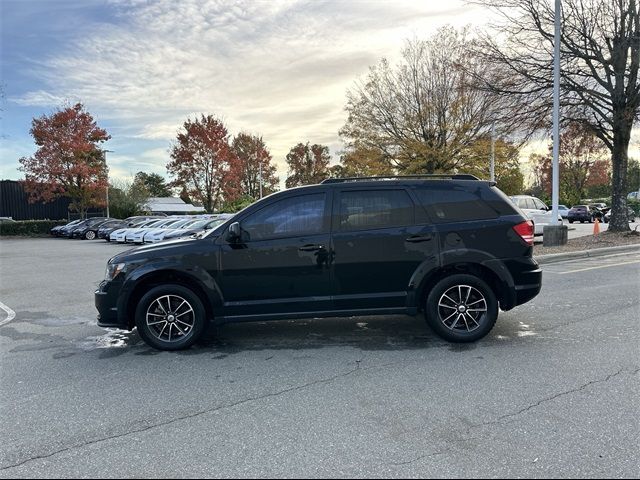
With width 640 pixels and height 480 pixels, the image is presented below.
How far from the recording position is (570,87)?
1539cm

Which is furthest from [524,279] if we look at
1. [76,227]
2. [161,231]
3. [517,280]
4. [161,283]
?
[76,227]

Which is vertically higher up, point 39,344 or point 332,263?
point 332,263

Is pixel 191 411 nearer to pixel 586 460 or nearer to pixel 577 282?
pixel 586 460

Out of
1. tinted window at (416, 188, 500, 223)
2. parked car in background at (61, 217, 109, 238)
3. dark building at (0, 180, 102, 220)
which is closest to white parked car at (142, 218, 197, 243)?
parked car in background at (61, 217, 109, 238)

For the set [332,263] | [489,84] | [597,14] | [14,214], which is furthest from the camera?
[14,214]

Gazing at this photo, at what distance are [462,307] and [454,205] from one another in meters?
1.22

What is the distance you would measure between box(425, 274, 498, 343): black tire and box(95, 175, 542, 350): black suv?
1 centimetres

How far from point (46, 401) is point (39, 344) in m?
2.18

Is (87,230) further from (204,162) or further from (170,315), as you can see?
(170,315)

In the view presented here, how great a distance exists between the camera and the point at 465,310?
534 cm

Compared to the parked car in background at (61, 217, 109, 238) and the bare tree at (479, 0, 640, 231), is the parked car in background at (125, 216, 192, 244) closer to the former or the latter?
the parked car in background at (61, 217, 109, 238)

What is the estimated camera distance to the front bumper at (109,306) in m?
5.26

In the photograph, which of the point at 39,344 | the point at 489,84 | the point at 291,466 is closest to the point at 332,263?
the point at 291,466

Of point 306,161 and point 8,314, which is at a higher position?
point 306,161
